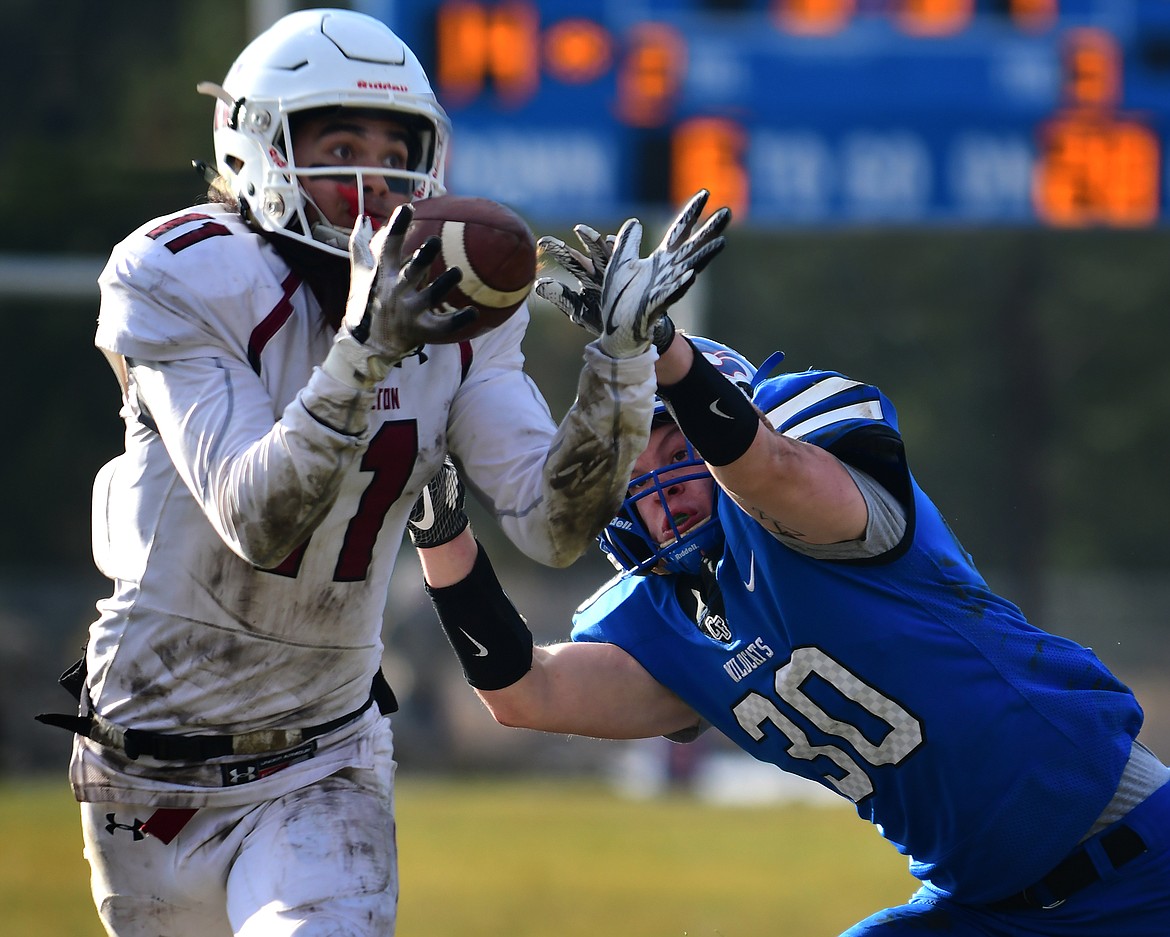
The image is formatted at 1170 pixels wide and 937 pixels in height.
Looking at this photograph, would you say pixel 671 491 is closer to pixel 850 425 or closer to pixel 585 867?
pixel 850 425

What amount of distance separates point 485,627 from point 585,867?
5.22 meters

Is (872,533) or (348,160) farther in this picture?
(872,533)

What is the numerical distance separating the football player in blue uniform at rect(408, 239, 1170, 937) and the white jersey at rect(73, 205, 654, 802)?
39 cm

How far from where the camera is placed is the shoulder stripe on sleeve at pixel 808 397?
3197 millimetres

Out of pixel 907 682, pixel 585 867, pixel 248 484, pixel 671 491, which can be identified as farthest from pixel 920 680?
pixel 585 867

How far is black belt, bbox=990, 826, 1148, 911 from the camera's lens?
3188 mm

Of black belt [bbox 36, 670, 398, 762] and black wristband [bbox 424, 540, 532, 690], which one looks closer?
black belt [bbox 36, 670, 398, 762]

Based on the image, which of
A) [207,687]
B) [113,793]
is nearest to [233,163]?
[207,687]

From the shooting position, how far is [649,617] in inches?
141

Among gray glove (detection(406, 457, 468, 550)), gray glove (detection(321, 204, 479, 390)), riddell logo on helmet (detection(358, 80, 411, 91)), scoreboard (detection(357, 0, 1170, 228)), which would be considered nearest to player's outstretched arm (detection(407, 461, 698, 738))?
gray glove (detection(406, 457, 468, 550))

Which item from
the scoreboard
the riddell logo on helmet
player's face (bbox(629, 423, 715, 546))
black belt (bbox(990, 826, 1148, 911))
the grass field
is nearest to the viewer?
the riddell logo on helmet

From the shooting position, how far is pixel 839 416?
3.14 meters

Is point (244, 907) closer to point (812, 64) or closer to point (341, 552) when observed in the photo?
point (341, 552)

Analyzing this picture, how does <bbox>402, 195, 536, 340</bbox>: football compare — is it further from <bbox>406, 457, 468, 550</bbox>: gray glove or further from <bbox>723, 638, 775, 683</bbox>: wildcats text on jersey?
<bbox>723, 638, 775, 683</bbox>: wildcats text on jersey
